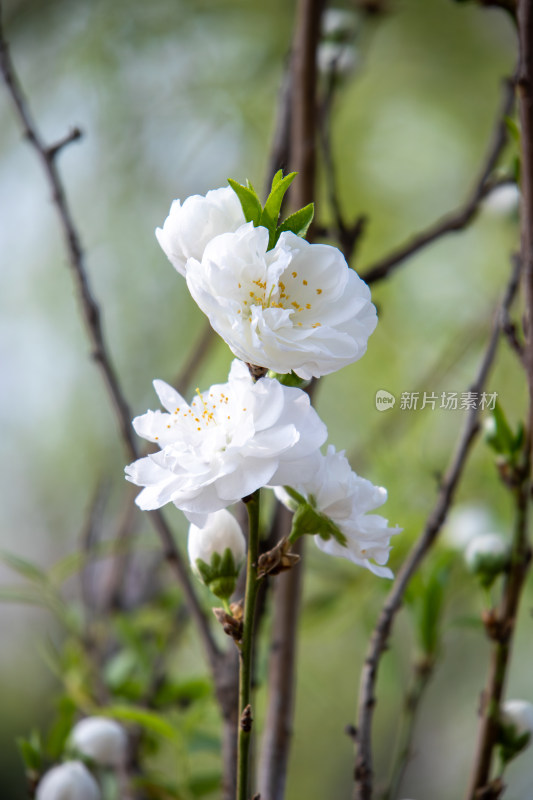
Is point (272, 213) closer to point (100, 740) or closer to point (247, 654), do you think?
point (247, 654)

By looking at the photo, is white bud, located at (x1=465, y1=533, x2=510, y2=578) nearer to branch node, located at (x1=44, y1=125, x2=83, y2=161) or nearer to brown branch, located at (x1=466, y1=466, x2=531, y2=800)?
brown branch, located at (x1=466, y1=466, x2=531, y2=800)

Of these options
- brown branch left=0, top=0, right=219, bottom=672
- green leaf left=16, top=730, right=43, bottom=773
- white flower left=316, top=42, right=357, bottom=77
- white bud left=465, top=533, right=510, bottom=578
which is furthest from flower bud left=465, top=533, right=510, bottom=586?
white flower left=316, top=42, right=357, bottom=77

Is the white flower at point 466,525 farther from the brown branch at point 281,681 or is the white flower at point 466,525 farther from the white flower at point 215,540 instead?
the white flower at point 215,540

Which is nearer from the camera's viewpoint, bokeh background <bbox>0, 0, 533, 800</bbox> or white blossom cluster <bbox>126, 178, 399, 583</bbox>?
white blossom cluster <bbox>126, 178, 399, 583</bbox>

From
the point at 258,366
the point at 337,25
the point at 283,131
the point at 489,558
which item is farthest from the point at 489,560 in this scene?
the point at 337,25

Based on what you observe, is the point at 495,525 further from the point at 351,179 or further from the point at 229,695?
the point at 351,179

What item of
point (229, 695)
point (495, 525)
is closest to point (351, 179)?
point (495, 525)
